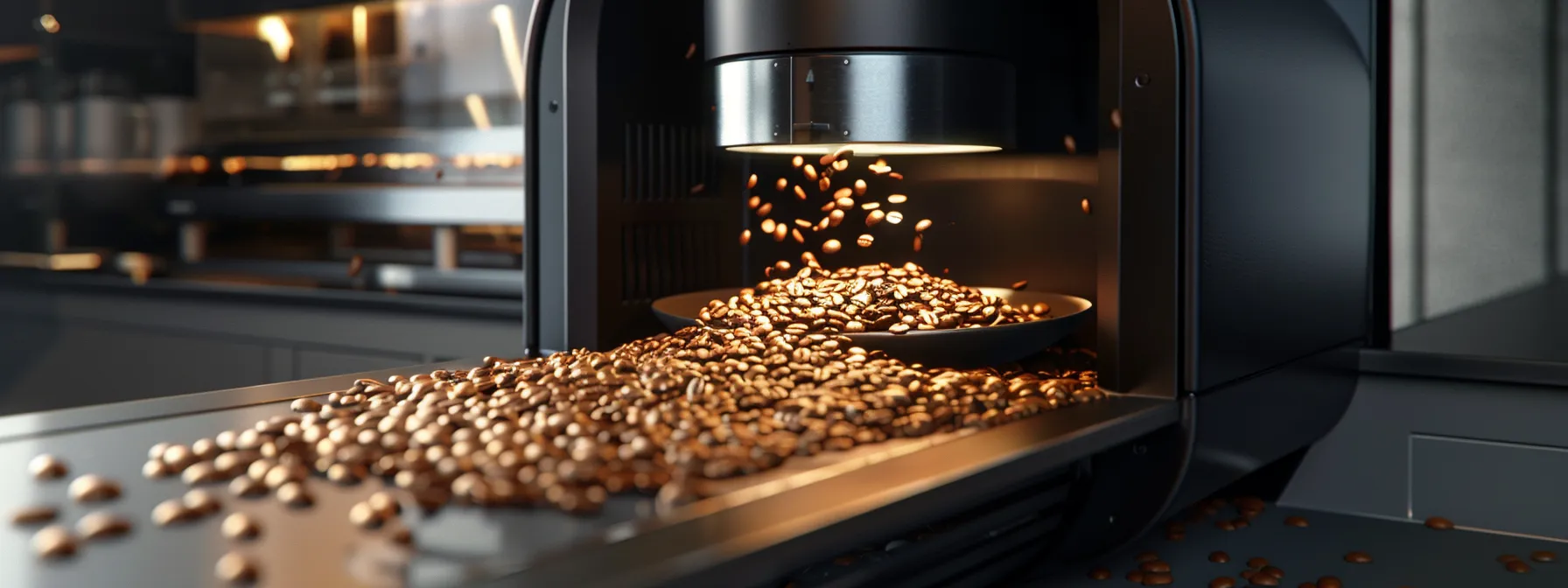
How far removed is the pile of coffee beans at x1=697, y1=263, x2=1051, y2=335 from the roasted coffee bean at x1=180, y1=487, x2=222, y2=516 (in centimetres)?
51

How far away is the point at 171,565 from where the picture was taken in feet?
1.67

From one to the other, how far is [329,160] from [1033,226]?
5.21ft

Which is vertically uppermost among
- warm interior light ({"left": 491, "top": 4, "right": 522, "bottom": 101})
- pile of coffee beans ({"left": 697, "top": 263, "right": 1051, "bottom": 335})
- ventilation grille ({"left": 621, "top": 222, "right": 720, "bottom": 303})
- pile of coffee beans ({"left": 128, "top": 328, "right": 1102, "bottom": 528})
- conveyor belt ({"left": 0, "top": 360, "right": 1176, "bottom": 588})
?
warm interior light ({"left": 491, "top": 4, "right": 522, "bottom": 101})

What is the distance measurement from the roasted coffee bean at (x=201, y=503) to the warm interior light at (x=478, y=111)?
5.19ft

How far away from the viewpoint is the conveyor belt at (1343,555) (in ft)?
3.30

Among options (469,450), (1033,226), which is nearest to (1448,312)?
(1033,226)

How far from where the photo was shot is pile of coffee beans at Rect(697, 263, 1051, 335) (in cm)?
105

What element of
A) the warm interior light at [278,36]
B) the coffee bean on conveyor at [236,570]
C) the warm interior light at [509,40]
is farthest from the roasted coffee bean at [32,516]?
the warm interior light at [278,36]

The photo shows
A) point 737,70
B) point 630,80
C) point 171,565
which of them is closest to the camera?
point 171,565

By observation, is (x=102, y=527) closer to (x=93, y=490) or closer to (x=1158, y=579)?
(x=93, y=490)

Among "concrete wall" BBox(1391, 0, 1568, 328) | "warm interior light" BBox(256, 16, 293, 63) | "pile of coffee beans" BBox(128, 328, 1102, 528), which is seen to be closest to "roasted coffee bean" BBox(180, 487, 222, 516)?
"pile of coffee beans" BBox(128, 328, 1102, 528)

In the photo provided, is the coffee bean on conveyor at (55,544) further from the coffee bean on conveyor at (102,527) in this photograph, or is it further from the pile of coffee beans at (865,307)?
the pile of coffee beans at (865,307)

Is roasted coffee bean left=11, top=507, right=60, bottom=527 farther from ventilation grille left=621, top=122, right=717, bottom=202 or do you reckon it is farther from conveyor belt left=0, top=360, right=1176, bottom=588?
ventilation grille left=621, top=122, right=717, bottom=202

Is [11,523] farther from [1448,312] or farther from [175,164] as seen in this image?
[175,164]
